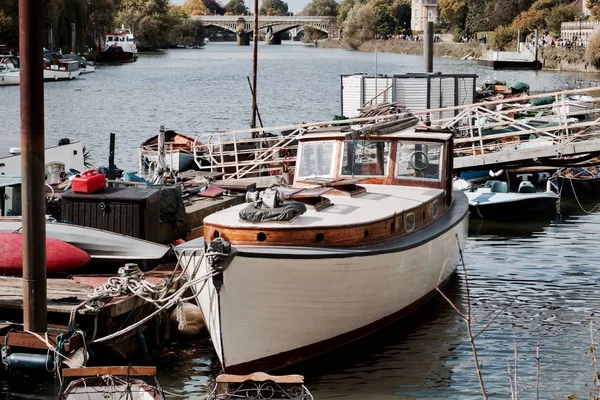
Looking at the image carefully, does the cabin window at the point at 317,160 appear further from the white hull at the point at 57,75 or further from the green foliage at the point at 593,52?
the green foliage at the point at 593,52

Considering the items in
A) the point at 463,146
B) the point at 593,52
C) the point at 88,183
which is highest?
the point at 593,52

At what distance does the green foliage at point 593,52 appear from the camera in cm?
10244

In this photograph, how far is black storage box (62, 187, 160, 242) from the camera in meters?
16.9

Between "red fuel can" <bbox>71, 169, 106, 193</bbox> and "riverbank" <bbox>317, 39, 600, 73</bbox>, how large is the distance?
1802 inches

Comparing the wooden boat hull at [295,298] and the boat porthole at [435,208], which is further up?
the boat porthole at [435,208]

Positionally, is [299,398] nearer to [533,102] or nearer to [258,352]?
[258,352]

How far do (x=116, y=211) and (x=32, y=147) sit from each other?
13.7ft

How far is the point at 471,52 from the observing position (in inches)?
5733

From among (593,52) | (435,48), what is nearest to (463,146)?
(593,52)

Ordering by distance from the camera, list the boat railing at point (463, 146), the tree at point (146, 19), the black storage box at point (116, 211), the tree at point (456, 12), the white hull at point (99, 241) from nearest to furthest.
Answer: the white hull at point (99, 241) → the black storage box at point (116, 211) → the boat railing at point (463, 146) → the tree at point (146, 19) → the tree at point (456, 12)

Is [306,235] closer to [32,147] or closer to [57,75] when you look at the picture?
[32,147]

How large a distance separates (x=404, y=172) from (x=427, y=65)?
2548 cm

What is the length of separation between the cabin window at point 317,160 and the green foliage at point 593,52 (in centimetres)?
8979

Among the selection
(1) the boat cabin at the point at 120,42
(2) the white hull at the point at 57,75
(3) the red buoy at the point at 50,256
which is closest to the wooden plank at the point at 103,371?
(3) the red buoy at the point at 50,256
